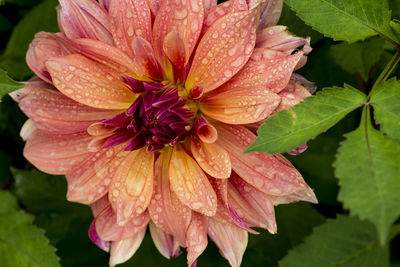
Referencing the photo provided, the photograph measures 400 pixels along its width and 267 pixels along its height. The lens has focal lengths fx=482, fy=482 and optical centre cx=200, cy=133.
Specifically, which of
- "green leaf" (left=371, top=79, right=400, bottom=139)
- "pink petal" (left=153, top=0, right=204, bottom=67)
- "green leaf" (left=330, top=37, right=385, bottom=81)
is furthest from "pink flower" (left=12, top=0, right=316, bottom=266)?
"green leaf" (left=330, top=37, right=385, bottom=81)

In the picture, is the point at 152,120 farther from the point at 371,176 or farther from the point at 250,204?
the point at 371,176

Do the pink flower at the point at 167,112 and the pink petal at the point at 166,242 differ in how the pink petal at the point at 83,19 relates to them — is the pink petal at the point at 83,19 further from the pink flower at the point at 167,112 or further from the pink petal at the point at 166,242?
the pink petal at the point at 166,242

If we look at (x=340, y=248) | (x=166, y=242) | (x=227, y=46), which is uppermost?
(x=227, y=46)

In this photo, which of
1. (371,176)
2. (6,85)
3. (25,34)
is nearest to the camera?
(371,176)

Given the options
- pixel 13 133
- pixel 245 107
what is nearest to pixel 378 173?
pixel 245 107

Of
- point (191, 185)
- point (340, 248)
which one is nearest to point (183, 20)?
point (191, 185)

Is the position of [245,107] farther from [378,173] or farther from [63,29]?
[63,29]

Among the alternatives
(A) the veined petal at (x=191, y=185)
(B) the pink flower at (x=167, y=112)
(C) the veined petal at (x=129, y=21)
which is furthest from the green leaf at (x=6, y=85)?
(A) the veined petal at (x=191, y=185)
